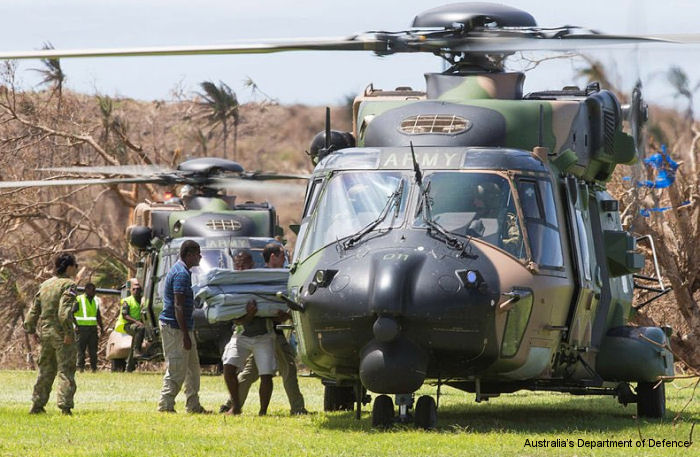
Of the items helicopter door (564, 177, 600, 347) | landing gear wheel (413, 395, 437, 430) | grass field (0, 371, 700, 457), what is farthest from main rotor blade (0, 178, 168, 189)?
landing gear wheel (413, 395, 437, 430)

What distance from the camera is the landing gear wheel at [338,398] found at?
13.5 metres

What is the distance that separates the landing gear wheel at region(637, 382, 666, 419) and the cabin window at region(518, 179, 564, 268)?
2.25 meters

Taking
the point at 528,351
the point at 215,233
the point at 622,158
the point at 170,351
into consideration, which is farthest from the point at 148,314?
the point at 528,351

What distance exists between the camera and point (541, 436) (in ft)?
34.4

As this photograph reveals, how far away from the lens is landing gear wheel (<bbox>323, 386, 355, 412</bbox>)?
44.3ft

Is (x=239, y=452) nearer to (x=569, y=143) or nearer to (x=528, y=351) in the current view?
(x=528, y=351)

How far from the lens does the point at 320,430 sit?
1108cm

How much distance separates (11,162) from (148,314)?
8466 mm

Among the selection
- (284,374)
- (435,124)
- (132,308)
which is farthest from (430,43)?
(132,308)

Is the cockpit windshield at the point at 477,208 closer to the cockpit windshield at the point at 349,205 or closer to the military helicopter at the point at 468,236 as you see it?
the military helicopter at the point at 468,236

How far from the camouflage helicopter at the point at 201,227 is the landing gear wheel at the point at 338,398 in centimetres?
636

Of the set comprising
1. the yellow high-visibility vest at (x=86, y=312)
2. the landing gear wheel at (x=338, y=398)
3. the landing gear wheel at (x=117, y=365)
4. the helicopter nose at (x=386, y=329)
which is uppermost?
the helicopter nose at (x=386, y=329)

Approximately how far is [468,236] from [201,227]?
11.5 metres

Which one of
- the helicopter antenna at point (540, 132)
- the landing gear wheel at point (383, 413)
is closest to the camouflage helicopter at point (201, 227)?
the helicopter antenna at point (540, 132)
